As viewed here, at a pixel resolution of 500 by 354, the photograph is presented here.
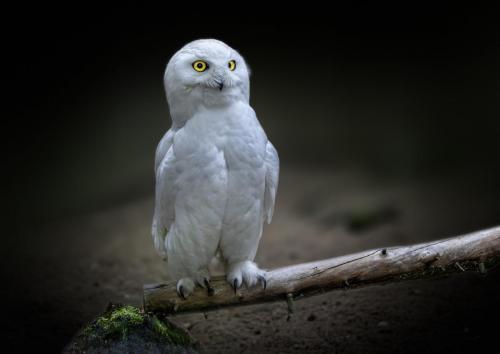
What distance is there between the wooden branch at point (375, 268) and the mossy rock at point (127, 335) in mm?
93

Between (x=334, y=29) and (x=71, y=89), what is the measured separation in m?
2.93

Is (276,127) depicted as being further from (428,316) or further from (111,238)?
(428,316)

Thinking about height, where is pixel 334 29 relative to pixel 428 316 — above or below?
above

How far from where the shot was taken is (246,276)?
2.62 meters

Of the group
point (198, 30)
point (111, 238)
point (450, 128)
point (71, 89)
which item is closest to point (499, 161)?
point (450, 128)

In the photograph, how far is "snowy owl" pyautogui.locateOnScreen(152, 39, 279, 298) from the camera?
2438 millimetres

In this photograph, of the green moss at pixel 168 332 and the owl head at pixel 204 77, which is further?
the green moss at pixel 168 332

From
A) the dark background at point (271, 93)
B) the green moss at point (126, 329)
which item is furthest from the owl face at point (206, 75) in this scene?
the dark background at point (271, 93)

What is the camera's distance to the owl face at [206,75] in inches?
93.9

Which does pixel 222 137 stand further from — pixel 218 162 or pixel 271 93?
pixel 271 93

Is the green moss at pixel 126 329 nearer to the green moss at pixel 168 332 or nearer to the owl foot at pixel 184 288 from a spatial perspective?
the green moss at pixel 168 332

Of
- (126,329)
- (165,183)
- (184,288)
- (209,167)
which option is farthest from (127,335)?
(209,167)

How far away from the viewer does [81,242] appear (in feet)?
15.5

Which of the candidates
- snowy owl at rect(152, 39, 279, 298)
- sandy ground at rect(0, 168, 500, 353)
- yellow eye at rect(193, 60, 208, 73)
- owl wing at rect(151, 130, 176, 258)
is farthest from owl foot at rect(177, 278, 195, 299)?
yellow eye at rect(193, 60, 208, 73)
